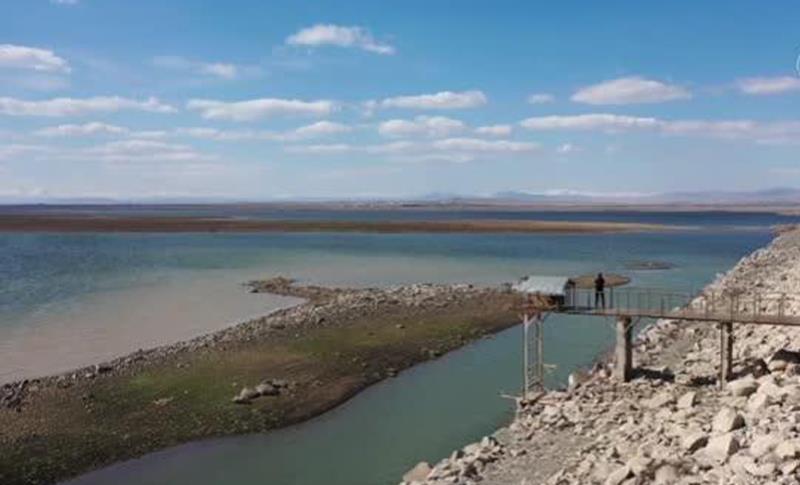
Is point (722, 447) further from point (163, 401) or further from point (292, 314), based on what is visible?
point (292, 314)

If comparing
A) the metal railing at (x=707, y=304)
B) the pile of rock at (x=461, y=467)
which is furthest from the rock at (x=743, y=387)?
the pile of rock at (x=461, y=467)

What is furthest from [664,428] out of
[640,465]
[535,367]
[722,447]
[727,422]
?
[535,367]


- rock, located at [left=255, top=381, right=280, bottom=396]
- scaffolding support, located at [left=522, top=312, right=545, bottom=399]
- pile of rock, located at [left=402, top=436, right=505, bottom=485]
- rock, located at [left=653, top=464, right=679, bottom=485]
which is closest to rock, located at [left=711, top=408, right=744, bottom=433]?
rock, located at [left=653, top=464, right=679, bottom=485]

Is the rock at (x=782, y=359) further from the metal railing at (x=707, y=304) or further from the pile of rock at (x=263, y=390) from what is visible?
the pile of rock at (x=263, y=390)

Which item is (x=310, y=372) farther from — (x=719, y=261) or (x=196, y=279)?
(x=719, y=261)

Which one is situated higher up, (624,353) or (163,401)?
(624,353)

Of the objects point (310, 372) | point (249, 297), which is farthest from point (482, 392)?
point (249, 297)
